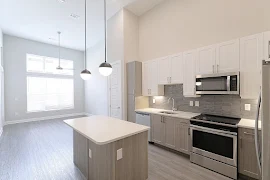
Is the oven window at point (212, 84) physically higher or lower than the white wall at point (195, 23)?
lower

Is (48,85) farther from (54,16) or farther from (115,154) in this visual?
(115,154)

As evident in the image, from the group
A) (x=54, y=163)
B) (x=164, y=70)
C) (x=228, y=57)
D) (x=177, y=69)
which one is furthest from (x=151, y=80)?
(x=54, y=163)

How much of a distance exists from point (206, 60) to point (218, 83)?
0.58m

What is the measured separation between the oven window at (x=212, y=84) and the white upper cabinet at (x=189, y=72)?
6.2 inches

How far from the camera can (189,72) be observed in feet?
10.3

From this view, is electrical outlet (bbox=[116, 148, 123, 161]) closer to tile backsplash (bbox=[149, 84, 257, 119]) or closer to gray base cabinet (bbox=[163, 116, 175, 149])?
gray base cabinet (bbox=[163, 116, 175, 149])

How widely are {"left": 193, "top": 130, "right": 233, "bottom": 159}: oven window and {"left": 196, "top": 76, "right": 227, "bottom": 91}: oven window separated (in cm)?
92

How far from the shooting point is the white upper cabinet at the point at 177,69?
332cm

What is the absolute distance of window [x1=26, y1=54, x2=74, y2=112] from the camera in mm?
6699

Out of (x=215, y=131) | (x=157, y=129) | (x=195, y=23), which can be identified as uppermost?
(x=195, y=23)

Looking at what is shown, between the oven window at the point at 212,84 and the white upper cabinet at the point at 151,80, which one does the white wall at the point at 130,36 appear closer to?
the white upper cabinet at the point at 151,80

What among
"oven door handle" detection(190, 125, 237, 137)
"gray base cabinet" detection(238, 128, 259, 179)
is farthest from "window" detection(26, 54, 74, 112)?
"gray base cabinet" detection(238, 128, 259, 179)

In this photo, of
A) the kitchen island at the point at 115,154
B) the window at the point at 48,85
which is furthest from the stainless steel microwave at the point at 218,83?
the window at the point at 48,85

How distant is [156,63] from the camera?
390 cm
